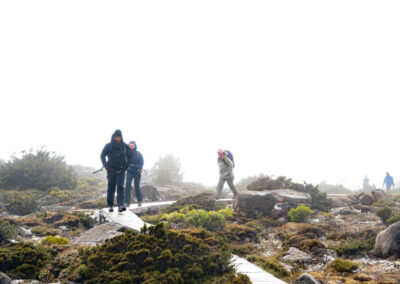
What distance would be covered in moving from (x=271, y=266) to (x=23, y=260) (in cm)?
452

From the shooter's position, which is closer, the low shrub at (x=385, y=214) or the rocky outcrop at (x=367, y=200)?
the low shrub at (x=385, y=214)

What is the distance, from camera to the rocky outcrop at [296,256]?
6.53 m

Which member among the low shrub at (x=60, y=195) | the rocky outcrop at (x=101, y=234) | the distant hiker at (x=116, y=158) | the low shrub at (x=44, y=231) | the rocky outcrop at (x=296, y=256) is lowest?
the rocky outcrop at (x=296, y=256)

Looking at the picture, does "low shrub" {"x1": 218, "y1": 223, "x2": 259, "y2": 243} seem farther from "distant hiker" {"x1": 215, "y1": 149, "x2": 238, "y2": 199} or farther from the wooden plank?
"distant hiker" {"x1": 215, "y1": 149, "x2": 238, "y2": 199}

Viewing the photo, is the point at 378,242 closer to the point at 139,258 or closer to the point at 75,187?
the point at 139,258

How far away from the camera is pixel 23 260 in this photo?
16.1ft

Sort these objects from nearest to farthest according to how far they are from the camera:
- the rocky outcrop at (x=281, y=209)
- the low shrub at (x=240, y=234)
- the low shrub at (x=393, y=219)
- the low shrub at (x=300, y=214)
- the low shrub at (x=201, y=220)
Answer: the low shrub at (x=393, y=219), the low shrub at (x=240, y=234), the low shrub at (x=201, y=220), the low shrub at (x=300, y=214), the rocky outcrop at (x=281, y=209)

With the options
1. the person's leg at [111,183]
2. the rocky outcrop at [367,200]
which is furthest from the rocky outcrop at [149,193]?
the rocky outcrop at [367,200]

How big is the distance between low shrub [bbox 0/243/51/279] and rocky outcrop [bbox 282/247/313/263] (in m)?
4.86

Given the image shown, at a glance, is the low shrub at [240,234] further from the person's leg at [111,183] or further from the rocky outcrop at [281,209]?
the person's leg at [111,183]

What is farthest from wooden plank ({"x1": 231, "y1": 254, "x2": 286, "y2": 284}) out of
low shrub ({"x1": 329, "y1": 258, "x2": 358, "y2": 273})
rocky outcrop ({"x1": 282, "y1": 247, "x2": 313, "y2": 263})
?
low shrub ({"x1": 329, "y1": 258, "x2": 358, "y2": 273})

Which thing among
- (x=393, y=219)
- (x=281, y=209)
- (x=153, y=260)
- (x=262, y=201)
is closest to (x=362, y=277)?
(x=153, y=260)

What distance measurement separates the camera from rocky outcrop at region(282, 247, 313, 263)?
6527mm

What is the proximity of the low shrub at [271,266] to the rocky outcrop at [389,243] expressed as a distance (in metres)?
2.30
